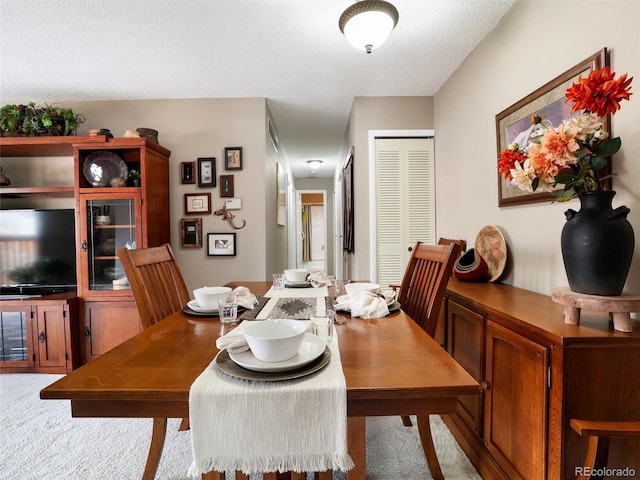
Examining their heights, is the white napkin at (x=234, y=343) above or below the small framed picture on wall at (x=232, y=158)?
below

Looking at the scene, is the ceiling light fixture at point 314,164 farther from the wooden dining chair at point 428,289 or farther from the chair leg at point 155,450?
the chair leg at point 155,450

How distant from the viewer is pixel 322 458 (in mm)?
683

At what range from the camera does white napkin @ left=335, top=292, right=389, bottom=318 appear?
4.01 feet

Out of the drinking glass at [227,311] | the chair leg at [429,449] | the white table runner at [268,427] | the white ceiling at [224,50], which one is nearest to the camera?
the white table runner at [268,427]

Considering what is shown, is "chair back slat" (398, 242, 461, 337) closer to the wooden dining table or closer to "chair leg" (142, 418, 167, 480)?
the wooden dining table

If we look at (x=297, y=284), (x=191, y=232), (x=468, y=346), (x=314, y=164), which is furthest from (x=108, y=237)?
(x=314, y=164)

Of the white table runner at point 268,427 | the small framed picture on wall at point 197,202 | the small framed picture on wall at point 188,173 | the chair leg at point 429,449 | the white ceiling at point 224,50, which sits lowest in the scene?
the chair leg at point 429,449

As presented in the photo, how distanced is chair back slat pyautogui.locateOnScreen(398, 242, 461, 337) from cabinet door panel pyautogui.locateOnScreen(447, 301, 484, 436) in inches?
11.4

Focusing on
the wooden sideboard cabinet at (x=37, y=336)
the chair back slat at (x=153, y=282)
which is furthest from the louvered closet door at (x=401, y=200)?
the wooden sideboard cabinet at (x=37, y=336)

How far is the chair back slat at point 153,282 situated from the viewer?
1.28 meters

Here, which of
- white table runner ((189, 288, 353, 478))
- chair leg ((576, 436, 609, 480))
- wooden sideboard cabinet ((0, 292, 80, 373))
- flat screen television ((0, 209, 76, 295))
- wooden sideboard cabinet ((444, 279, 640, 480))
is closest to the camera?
white table runner ((189, 288, 353, 478))

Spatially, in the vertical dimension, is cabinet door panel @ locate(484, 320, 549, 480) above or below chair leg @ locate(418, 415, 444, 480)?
above

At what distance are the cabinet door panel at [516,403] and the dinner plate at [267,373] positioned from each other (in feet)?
2.68

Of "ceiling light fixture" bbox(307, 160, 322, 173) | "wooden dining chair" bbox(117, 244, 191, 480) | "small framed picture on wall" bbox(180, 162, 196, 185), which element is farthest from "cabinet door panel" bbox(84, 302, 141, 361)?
"ceiling light fixture" bbox(307, 160, 322, 173)
